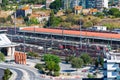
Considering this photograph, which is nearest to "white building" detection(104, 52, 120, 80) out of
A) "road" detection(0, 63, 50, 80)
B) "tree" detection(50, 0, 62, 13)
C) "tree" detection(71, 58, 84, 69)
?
"road" detection(0, 63, 50, 80)

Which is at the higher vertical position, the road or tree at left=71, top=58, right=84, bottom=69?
tree at left=71, top=58, right=84, bottom=69

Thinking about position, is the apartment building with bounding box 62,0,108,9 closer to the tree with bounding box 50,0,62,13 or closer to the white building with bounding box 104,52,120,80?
the tree with bounding box 50,0,62,13

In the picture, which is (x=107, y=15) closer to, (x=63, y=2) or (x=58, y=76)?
(x=63, y=2)

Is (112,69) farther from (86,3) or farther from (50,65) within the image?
(86,3)

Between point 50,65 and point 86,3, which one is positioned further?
point 86,3

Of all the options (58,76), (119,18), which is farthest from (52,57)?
(119,18)

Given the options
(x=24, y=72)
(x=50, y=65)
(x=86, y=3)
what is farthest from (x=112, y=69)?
(x=86, y=3)

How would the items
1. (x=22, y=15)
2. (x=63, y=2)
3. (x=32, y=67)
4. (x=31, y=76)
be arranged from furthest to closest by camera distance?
(x=63, y=2)
(x=22, y=15)
(x=32, y=67)
(x=31, y=76)

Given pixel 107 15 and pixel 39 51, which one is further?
pixel 107 15

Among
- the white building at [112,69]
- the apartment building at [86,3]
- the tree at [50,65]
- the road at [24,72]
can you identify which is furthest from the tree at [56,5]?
the white building at [112,69]

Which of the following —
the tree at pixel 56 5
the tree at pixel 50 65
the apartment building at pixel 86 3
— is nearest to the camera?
the tree at pixel 50 65

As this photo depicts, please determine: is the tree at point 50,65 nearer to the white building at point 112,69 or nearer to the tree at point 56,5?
the white building at point 112,69
